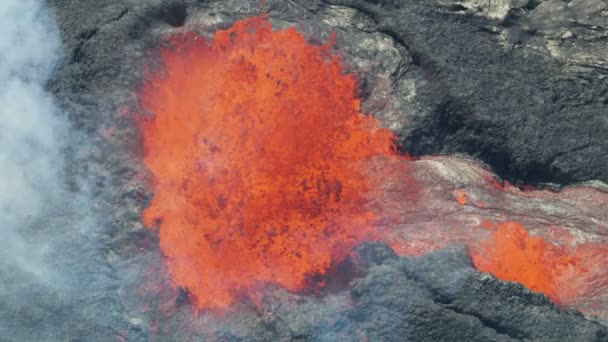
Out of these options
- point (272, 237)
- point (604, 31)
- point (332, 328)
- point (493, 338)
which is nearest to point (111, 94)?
point (272, 237)

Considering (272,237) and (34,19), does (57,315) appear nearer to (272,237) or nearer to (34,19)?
(272,237)

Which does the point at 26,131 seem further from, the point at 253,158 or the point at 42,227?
the point at 253,158

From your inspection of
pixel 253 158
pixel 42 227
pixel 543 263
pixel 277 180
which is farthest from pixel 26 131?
pixel 543 263

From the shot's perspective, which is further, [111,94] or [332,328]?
[111,94]

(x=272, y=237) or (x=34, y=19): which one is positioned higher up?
(x=34, y=19)

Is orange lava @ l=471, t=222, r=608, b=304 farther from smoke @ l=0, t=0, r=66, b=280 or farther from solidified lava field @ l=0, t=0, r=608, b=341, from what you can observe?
smoke @ l=0, t=0, r=66, b=280

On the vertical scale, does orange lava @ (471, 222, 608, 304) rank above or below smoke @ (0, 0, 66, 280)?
below

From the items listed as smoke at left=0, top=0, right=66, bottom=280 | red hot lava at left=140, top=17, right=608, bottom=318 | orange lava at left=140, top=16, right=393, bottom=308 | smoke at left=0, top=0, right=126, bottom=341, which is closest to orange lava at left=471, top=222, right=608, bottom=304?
red hot lava at left=140, top=17, right=608, bottom=318

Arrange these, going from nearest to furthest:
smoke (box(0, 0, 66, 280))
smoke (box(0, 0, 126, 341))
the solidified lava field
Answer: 1. the solidified lava field
2. smoke (box(0, 0, 126, 341))
3. smoke (box(0, 0, 66, 280))
